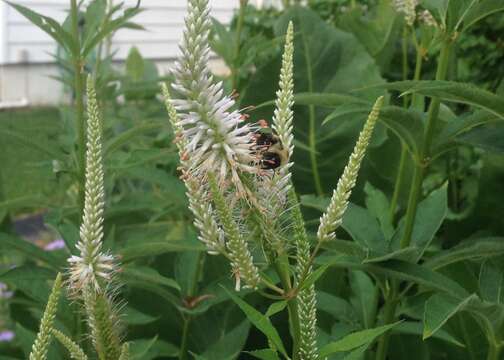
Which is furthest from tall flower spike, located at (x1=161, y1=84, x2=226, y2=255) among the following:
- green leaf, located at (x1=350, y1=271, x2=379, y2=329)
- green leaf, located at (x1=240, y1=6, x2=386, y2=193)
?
green leaf, located at (x1=240, y1=6, x2=386, y2=193)

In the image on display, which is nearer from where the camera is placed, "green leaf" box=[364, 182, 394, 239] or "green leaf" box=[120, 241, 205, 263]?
"green leaf" box=[120, 241, 205, 263]

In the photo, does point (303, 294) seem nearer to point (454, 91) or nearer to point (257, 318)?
point (257, 318)

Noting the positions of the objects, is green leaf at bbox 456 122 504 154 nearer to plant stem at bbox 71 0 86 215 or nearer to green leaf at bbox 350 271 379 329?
green leaf at bbox 350 271 379 329

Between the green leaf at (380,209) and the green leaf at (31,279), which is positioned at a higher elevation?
the green leaf at (380,209)

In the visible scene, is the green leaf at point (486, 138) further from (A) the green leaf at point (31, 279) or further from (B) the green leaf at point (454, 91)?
(A) the green leaf at point (31, 279)

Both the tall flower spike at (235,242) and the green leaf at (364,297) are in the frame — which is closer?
the tall flower spike at (235,242)

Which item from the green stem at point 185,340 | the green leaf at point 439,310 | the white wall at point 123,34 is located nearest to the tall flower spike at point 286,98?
the green leaf at point 439,310

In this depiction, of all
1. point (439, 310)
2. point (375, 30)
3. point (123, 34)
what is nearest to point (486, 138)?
point (439, 310)
